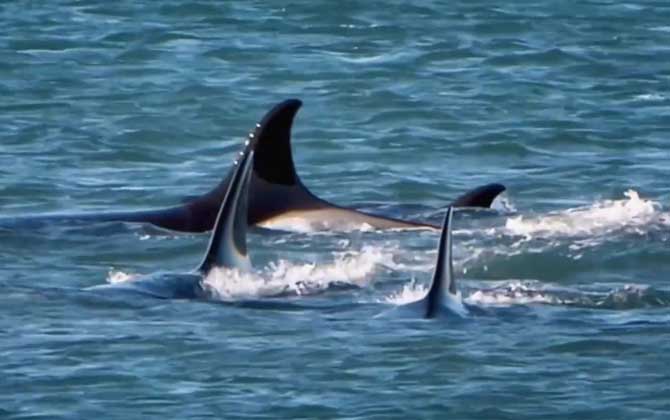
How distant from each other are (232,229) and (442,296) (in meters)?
1.40

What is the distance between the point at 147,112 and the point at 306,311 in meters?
9.55

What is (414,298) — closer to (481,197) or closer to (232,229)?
(232,229)

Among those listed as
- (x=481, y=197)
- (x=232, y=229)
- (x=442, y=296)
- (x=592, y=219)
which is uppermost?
(x=232, y=229)

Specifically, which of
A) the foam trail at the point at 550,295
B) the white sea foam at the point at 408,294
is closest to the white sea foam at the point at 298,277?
the white sea foam at the point at 408,294

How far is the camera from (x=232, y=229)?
45.7ft

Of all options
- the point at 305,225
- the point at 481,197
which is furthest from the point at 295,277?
the point at 481,197

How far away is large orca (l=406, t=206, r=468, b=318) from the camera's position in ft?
42.1

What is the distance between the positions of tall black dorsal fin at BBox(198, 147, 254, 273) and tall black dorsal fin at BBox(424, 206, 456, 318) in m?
1.26

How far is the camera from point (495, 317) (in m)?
13.4

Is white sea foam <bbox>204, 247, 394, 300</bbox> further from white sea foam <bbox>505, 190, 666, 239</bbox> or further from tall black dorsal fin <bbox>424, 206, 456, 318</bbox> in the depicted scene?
white sea foam <bbox>505, 190, 666, 239</bbox>

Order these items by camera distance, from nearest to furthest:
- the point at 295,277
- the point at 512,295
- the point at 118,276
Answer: the point at 512,295
the point at 295,277
the point at 118,276

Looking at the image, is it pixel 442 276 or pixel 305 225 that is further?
pixel 305 225

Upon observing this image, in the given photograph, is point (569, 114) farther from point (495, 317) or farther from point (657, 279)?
point (495, 317)

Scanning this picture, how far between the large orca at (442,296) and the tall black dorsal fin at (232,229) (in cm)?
116
